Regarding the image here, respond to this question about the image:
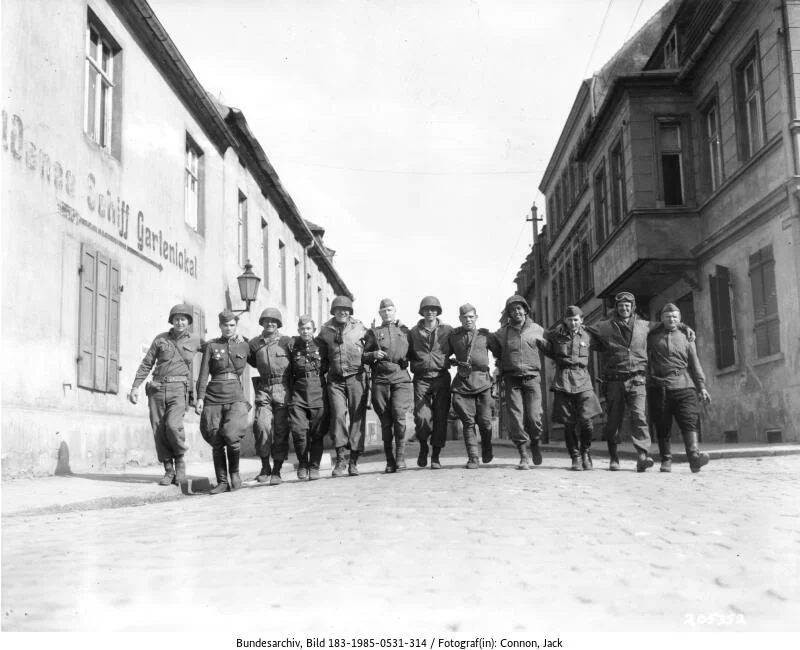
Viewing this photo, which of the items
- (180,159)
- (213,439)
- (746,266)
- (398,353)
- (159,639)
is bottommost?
(159,639)

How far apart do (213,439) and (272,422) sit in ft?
2.98

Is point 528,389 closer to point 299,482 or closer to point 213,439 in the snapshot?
point 299,482

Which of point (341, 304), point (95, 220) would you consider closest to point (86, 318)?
point (95, 220)

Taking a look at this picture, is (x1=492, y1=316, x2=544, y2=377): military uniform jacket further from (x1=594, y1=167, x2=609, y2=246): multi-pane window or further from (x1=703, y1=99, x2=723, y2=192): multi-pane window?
(x1=594, y1=167, x2=609, y2=246): multi-pane window

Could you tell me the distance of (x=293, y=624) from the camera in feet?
10.8

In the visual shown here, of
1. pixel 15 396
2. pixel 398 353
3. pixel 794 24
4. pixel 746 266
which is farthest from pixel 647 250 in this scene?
pixel 15 396

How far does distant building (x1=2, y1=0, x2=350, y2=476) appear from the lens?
10016 mm

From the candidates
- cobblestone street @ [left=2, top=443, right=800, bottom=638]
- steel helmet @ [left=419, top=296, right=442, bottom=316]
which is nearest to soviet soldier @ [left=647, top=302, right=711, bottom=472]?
cobblestone street @ [left=2, top=443, right=800, bottom=638]

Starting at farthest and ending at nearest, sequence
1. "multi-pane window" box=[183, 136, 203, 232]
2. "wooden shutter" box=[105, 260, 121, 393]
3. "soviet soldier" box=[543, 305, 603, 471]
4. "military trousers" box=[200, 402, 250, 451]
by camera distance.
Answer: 1. "multi-pane window" box=[183, 136, 203, 232]
2. "wooden shutter" box=[105, 260, 121, 393]
3. "soviet soldier" box=[543, 305, 603, 471]
4. "military trousers" box=[200, 402, 250, 451]

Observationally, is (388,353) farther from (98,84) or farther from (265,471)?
(98,84)

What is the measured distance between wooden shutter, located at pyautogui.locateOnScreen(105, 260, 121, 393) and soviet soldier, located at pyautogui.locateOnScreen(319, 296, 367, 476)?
3.89 m

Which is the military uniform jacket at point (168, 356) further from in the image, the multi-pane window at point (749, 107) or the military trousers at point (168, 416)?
the multi-pane window at point (749, 107)

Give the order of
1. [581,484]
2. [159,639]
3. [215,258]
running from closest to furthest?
[159,639]
[581,484]
[215,258]

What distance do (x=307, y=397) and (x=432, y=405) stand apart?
1.46 m
